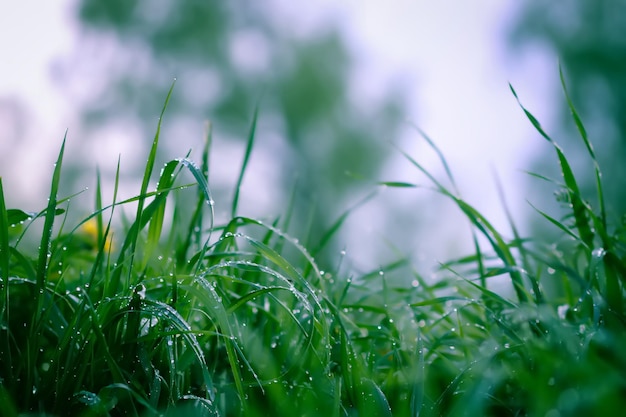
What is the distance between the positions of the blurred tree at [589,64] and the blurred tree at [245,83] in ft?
13.1

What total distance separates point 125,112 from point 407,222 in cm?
678

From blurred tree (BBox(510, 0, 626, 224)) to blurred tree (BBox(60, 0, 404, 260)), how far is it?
4.00 meters

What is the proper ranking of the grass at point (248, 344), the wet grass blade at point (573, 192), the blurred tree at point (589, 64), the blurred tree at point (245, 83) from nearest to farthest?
the grass at point (248, 344) < the wet grass blade at point (573, 192) < the blurred tree at point (589, 64) < the blurred tree at point (245, 83)

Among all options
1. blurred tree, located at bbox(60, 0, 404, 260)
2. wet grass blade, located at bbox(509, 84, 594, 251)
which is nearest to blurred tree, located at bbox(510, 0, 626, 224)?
blurred tree, located at bbox(60, 0, 404, 260)

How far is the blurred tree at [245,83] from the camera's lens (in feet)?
40.9

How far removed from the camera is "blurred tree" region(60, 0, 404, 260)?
40.9 ft

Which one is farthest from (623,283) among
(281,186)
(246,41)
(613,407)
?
(246,41)

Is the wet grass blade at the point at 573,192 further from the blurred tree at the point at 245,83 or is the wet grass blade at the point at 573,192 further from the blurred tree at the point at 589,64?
the blurred tree at the point at 245,83

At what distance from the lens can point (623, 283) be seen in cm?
82

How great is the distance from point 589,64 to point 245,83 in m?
6.40

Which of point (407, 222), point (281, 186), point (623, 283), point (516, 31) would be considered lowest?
point (407, 222)

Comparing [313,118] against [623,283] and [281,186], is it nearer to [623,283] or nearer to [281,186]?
[281,186]

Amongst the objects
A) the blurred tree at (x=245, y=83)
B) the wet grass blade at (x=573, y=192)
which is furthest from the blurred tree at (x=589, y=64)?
the wet grass blade at (x=573, y=192)

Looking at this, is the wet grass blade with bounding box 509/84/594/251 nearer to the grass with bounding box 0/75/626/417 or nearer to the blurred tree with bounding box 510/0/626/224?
the grass with bounding box 0/75/626/417
